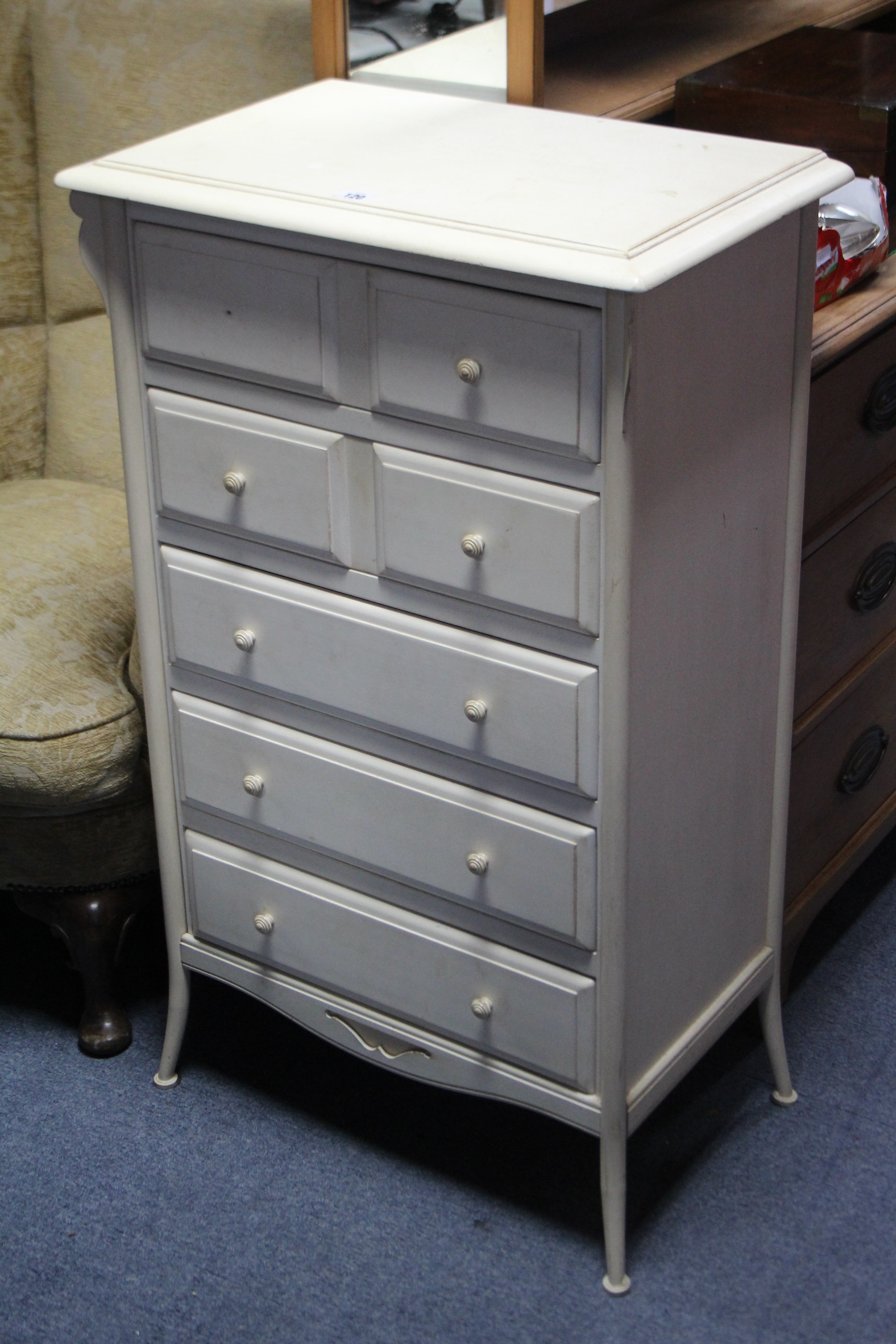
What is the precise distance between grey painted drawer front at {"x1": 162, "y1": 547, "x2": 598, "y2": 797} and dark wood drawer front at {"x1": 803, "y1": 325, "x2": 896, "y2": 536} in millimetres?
389

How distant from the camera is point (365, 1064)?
1.84 meters

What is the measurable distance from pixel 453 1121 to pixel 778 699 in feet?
1.98

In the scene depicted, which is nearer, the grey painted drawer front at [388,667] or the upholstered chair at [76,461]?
the grey painted drawer front at [388,667]

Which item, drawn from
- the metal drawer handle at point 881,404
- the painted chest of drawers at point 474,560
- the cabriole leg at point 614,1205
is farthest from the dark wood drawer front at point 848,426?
the cabriole leg at point 614,1205

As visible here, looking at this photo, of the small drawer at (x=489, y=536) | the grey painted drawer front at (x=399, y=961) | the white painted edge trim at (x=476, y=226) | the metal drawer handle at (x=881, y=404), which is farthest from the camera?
the metal drawer handle at (x=881, y=404)

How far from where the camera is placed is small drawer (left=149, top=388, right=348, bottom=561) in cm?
139

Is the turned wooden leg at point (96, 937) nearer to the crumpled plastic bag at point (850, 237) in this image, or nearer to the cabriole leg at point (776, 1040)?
the cabriole leg at point (776, 1040)

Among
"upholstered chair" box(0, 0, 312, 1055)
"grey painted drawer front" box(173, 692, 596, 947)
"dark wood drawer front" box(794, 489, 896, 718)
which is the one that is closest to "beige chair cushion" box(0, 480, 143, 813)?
"upholstered chair" box(0, 0, 312, 1055)

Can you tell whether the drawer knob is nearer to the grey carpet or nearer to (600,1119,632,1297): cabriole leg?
(600,1119,632,1297): cabriole leg

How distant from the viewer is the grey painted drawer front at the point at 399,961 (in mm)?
1491

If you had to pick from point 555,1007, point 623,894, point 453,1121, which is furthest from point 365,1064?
point 623,894

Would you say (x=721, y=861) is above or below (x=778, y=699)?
below

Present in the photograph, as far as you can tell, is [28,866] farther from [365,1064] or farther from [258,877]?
[365,1064]

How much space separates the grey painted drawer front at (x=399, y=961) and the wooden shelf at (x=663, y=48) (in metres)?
0.84
